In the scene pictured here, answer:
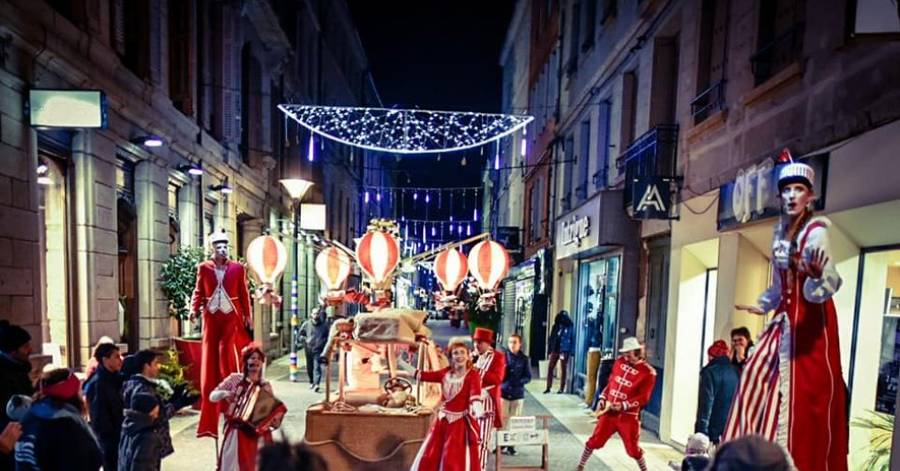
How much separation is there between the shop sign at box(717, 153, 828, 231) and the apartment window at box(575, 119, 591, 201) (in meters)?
6.52

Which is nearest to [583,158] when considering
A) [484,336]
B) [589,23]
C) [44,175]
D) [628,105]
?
[628,105]

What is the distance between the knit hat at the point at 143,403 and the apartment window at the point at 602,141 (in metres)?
9.60

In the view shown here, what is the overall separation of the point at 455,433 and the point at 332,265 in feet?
12.9

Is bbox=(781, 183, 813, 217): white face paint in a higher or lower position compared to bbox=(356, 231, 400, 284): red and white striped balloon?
lower

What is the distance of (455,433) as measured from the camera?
507 centimetres

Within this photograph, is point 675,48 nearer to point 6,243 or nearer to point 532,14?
point 6,243

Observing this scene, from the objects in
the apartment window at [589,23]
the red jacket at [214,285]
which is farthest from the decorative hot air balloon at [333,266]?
the apartment window at [589,23]

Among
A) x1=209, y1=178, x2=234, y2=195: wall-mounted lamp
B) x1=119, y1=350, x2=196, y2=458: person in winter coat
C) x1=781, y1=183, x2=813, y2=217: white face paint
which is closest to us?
x1=781, y1=183, x2=813, y2=217: white face paint

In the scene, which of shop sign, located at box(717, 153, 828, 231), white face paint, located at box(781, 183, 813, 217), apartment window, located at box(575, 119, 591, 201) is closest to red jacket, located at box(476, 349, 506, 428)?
shop sign, located at box(717, 153, 828, 231)

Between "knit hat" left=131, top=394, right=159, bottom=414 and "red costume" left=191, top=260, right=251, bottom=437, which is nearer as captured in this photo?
"knit hat" left=131, top=394, right=159, bottom=414

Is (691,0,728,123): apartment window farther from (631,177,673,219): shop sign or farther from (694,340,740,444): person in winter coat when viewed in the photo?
(694,340,740,444): person in winter coat

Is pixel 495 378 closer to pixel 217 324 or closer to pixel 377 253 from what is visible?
A: pixel 377 253

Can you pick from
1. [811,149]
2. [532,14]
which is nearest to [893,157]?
[811,149]

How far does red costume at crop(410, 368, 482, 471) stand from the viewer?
5.03 m
